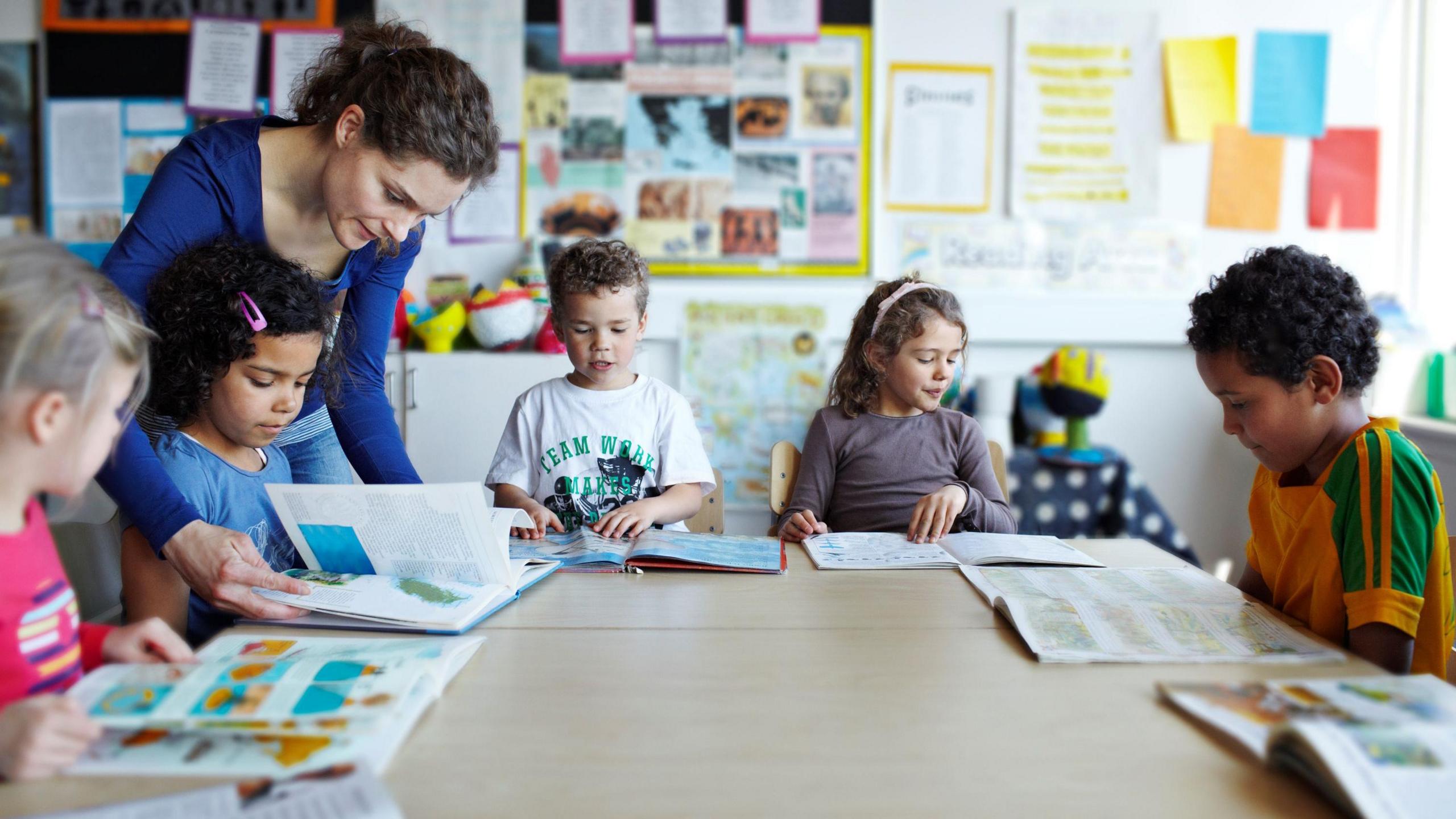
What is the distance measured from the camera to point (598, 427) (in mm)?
1778

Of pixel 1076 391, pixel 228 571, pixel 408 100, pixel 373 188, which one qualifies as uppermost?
pixel 408 100

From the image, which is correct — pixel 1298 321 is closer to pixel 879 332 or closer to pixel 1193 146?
pixel 879 332

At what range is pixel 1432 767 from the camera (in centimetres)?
63

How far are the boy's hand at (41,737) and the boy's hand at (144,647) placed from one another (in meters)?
0.15

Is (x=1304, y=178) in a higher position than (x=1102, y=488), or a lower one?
higher

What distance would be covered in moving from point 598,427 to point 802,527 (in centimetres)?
44

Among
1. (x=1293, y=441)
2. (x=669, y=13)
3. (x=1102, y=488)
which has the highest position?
(x=669, y=13)

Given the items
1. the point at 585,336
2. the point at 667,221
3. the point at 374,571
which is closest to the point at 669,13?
the point at 667,221

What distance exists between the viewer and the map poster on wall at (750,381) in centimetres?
290

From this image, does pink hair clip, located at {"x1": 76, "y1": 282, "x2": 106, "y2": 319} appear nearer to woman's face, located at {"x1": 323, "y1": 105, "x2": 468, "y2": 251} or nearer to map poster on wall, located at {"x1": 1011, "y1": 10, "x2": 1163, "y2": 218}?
woman's face, located at {"x1": 323, "y1": 105, "x2": 468, "y2": 251}

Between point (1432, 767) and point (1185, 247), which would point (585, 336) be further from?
point (1185, 247)

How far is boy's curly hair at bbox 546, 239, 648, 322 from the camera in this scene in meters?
1.72

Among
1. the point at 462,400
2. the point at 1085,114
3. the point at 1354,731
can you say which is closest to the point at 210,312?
the point at 1354,731

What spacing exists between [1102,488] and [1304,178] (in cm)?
117
